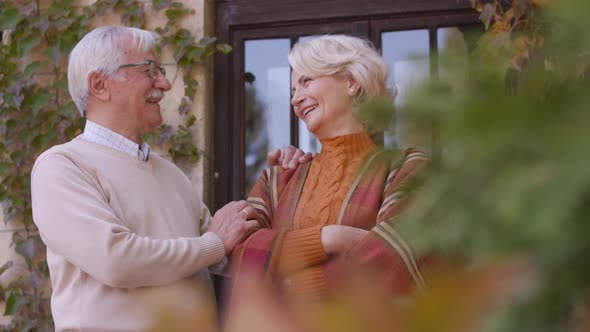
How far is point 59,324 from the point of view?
228cm

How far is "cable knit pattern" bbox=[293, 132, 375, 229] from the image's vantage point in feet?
7.61

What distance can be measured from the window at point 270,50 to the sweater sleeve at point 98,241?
121cm

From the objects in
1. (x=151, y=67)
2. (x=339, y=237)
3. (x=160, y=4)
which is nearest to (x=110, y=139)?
(x=151, y=67)

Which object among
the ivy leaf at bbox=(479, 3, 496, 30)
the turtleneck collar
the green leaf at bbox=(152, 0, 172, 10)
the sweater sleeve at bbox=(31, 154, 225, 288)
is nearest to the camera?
the sweater sleeve at bbox=(31, 154, 225, 288)

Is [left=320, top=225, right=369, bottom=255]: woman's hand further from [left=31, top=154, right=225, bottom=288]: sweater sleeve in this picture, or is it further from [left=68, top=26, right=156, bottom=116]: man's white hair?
[left=68, top=26, right=156, bottom=116]: man's white hair

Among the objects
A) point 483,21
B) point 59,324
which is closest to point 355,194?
point 59,324

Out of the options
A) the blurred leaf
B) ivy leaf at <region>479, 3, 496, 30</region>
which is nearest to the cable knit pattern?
ivy leaf at <region>479, 3, 496, 30</region>

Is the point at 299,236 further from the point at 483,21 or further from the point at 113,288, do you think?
the point at 483,21

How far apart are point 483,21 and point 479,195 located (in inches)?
112

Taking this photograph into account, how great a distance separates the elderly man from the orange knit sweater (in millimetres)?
168

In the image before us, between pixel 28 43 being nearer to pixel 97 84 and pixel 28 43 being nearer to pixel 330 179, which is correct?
pixel 97 84

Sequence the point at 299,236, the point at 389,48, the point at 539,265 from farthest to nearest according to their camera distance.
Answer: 1. the point at 389,48
2. the point at 299,236
3. the point at 539,265

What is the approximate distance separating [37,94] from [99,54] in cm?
117

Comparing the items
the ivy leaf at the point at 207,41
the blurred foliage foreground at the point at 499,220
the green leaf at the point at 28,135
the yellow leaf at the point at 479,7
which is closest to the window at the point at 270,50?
the ivy leaf at the point at 207,41
